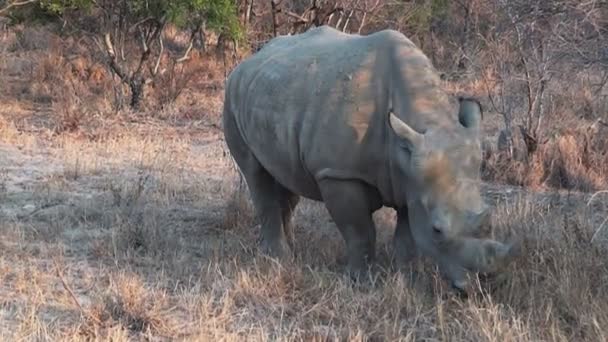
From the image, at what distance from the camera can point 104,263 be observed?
6117 millimetres

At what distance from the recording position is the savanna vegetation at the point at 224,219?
15.9 feet

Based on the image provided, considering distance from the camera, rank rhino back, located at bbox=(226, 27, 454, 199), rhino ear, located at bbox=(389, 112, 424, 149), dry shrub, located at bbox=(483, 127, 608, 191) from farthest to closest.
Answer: dry shrub, located at bbox=(483, 127, 608, 191) → rhino back, located at bbox=(226, 27, 454, 199) → rhino ear, located at bbox=(389, 112, 424, 149)

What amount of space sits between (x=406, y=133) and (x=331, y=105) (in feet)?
2.65

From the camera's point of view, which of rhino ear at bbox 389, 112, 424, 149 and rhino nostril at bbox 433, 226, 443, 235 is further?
rhino ear at bbox 389, 112, 424, 149

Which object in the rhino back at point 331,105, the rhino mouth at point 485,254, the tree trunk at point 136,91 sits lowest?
the tree trunk at point 136,91

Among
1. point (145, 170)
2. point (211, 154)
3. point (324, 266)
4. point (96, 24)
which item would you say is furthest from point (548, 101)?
point (96, 24)

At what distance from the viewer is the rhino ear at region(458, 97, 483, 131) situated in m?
5.16

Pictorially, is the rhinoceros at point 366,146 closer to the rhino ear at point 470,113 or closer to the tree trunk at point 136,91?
the rhino ear at point 470,113

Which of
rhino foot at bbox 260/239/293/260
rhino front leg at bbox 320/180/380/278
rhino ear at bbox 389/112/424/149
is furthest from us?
rhino foot at bbox 260/239/293/260

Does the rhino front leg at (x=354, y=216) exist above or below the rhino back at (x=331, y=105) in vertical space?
below

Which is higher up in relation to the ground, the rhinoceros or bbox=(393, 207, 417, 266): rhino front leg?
the rhinoceros

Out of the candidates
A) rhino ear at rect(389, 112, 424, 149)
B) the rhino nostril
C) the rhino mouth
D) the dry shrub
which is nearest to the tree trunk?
the dry shrub

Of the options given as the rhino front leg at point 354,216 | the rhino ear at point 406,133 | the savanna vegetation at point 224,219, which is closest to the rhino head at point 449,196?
the rhino ear at point 406,133

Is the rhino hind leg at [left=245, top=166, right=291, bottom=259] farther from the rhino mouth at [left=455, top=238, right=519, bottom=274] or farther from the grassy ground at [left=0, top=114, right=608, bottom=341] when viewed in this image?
the rhino mouth at [left=455, top=238, right=519, bottom=274]
